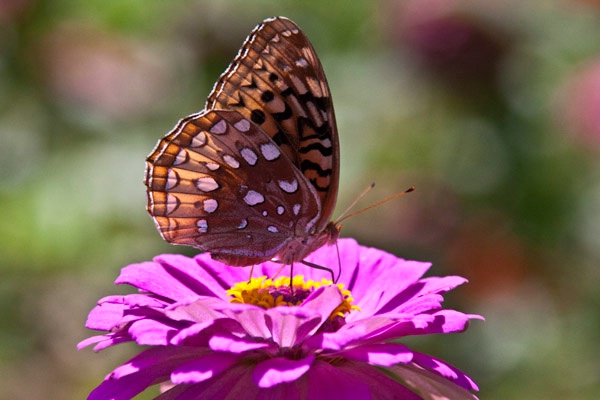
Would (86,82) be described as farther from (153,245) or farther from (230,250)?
(230,250)

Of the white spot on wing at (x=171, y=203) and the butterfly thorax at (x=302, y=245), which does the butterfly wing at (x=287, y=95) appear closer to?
the butterfly thorax at (x=302, y=245)

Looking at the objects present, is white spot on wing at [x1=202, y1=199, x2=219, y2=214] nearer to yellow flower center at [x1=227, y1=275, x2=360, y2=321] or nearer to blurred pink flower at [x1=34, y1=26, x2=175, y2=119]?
yellow flower center at [x1=227, y1=275, x2=360, y2=321]

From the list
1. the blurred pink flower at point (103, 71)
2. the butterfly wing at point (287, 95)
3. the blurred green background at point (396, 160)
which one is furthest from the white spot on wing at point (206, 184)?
the blurred pink flower at point (103, 71)

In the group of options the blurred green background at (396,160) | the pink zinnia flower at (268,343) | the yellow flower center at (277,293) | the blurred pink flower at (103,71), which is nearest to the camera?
the pink zinnia flower at (268,343)

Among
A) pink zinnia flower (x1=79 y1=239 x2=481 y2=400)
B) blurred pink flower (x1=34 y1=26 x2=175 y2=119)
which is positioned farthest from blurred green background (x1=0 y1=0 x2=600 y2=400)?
pink zinnia flower (x1=79 y1=239 x2=481 y2=400)

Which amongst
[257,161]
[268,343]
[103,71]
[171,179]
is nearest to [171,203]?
[171,179]

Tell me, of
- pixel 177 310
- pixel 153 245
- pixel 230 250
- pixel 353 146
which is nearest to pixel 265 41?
pixel 230 250
